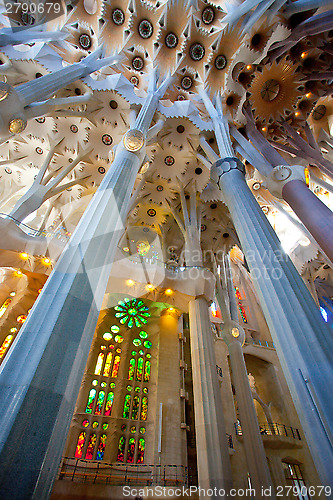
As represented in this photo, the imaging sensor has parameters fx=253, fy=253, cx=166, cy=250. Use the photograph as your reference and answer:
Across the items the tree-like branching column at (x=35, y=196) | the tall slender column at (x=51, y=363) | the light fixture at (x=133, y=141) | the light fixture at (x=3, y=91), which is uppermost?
the tree-like branching column at (x=35, y=196)

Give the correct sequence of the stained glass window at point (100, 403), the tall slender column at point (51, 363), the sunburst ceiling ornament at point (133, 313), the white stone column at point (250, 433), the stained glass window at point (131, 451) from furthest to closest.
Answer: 1. the sunburst ceiling ornament at point (133, 313)
2. the stained glass window at point (100, 403)
3. the stained glass window at point (131, 451)
4. the white stone column at point (250, 433)
5. the tall slender column at point (51, 363)

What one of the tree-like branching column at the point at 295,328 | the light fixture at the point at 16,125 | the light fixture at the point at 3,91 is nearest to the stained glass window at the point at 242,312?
the tree-like branching column at the point at 295,328

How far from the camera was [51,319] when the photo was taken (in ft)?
9.94

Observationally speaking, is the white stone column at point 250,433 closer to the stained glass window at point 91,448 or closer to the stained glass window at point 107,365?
the stained glass window at point 91,448

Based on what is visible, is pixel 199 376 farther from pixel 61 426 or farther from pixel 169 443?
pixel 61 426

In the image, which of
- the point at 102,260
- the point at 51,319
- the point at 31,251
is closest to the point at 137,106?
the point at 31,251

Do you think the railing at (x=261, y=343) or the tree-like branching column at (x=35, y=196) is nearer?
the tree-like branching column at (x=35, y=196)

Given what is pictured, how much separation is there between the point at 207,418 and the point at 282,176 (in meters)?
6.79

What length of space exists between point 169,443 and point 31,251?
854 centimetres

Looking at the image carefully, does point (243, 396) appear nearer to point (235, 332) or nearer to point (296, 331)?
point (235, 332)

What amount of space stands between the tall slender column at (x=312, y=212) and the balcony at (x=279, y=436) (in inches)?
382

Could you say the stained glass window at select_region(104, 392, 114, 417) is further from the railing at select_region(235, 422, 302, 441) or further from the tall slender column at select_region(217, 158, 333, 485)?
the tall slender column at select_region(217, 158, 333, 485)

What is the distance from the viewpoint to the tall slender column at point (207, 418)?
19.7 feet

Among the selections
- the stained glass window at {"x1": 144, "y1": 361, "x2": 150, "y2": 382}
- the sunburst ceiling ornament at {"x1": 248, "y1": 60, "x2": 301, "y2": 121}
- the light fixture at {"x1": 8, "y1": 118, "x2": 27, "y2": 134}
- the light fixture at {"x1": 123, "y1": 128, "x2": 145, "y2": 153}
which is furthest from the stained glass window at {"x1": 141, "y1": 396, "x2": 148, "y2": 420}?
the sunburst ceiling ornament at {"x1": 248, "y1": 60, "x2": 301, "y2": 121}
